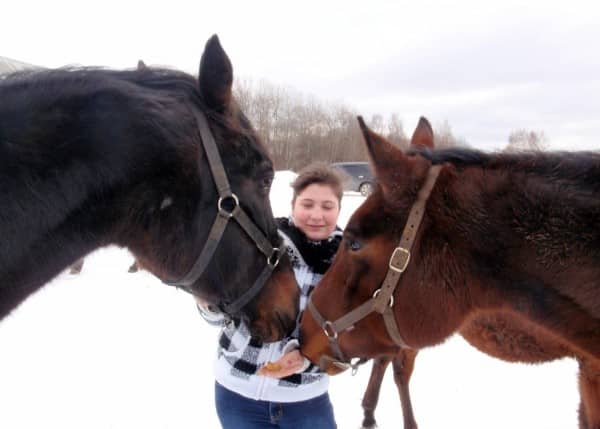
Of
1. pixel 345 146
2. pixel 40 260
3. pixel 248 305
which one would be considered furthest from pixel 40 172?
pixel 345 146

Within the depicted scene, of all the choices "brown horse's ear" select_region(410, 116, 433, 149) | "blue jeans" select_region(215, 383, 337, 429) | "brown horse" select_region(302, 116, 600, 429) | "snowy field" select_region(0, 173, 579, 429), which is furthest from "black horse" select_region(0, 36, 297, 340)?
"snowy field" select_region(0, 173, 579, 429)

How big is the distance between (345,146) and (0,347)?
4851 centimetres

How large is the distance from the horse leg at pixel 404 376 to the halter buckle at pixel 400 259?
2992 millimetres

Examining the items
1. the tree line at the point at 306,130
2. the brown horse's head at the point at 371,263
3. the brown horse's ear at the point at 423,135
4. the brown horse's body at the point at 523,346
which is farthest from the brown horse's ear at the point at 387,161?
the tree line at the point at 306,130

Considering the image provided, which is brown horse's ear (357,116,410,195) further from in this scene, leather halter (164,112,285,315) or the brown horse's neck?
leather halter (164,112,285,315)

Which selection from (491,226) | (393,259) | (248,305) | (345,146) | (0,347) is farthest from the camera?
(345,146)

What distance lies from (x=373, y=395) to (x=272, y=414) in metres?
2.46

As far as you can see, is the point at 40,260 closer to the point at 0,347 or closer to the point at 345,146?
the point at 0,347

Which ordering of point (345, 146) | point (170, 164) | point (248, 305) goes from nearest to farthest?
point (170, 164), point (248, 305), point (345, 146)

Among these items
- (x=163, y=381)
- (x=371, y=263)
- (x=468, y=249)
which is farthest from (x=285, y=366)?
(x=163, y=381)

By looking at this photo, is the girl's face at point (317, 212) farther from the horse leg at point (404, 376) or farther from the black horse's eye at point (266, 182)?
the horse leg at point (404, 376)

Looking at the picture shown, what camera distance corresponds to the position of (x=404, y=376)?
15.2 feet

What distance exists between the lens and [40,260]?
154 centimetres

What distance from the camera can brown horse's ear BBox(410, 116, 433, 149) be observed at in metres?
2.62
